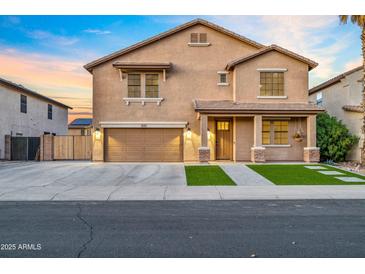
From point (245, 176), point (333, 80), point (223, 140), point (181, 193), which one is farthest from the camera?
point (333, 80)

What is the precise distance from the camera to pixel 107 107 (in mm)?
18734

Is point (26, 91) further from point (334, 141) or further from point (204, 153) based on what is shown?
point (334, 141)

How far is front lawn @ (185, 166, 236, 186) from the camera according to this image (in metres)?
10.9

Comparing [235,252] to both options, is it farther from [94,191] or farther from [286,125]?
[286,125]

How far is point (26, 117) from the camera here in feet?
77.6

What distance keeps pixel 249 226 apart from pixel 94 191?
6.07 metres

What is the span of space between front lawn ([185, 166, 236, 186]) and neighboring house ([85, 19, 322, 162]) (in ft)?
14.7

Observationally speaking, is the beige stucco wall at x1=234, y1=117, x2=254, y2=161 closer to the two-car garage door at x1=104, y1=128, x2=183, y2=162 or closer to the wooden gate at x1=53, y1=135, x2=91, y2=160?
the two-car garage door at x1=104, y1=128, x2=183, y2=162

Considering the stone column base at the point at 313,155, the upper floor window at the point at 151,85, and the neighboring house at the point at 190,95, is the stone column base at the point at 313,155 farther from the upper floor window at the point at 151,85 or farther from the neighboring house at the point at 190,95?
the upper floor window at the point at 151,85

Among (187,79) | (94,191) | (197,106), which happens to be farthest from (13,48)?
(94,191)

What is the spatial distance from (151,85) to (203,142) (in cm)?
573

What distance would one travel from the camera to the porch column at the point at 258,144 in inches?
678

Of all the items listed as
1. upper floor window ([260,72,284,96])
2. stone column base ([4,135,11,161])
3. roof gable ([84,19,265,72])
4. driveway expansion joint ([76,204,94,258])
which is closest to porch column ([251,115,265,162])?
upper floor window ([260,72,284,96])

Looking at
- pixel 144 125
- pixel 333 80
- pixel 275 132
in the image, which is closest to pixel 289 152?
pixel 275 132
